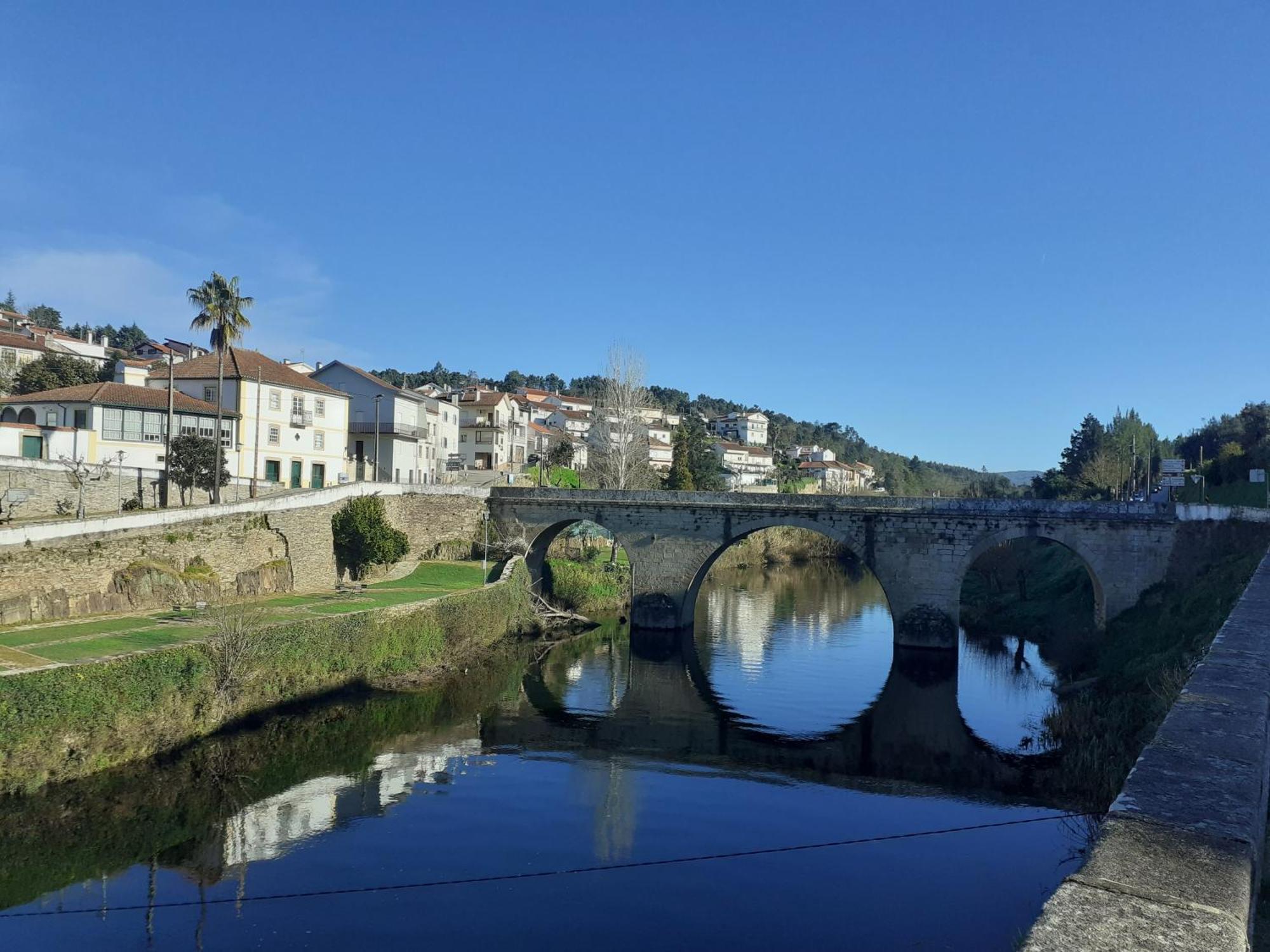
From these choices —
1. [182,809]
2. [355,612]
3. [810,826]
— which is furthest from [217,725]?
[810,826]

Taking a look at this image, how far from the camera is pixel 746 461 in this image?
126688 millimetres

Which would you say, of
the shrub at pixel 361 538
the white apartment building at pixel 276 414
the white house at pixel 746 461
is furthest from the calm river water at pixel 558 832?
the white house at pixel 746 461

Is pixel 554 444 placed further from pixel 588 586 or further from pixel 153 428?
pixel 153 428

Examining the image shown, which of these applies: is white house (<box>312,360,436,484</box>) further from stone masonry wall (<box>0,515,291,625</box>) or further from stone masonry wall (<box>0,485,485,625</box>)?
stone masonry wall (<box>0,515,291,625</box>)

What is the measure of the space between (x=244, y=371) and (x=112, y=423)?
8.12m

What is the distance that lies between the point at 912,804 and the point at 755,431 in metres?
136

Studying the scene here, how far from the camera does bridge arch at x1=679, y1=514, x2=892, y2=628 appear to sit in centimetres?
4184

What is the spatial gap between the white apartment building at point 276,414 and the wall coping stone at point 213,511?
602cm

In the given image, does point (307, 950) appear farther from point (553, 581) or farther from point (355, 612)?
point (553, 581)

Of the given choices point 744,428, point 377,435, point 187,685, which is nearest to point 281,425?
point 377,435

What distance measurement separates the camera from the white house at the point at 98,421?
39.4 meters

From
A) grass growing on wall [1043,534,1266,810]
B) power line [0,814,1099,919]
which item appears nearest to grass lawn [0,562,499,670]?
power line [0,814,1099,919]

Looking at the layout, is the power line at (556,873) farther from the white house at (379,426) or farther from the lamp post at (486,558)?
the white house at (379,426)

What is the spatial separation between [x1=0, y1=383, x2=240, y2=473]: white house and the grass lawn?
12526 mm
